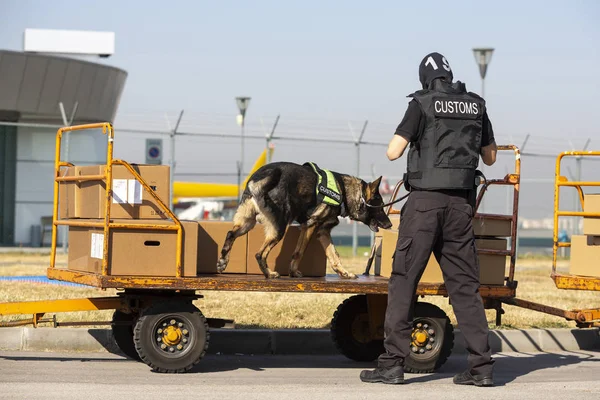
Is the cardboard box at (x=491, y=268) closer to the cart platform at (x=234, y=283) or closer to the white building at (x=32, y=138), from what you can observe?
the cart platform at (x=234, y=283)

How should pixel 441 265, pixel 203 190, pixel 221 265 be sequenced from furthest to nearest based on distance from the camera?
pixel 203 190 < pixel 221 265 < pixel 441 265

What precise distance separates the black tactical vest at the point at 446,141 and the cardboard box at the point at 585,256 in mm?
→ 1893

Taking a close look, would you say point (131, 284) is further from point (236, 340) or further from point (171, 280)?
point (236, 340)

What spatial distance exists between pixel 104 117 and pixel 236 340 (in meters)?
25.1

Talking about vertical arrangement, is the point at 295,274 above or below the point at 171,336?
above

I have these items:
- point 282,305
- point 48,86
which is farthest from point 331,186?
point 48,86

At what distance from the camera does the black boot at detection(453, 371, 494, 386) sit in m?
6.84

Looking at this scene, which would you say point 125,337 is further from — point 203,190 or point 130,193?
point 203,190

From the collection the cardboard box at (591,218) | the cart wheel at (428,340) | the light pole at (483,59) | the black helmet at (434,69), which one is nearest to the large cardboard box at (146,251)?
the cart wheel at (428,340)

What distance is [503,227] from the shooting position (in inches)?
314

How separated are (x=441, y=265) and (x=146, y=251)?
7.04 ft

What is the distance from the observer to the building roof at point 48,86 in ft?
95.0

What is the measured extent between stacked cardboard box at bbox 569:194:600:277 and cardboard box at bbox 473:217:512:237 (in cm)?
73

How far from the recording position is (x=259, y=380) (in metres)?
7.02
